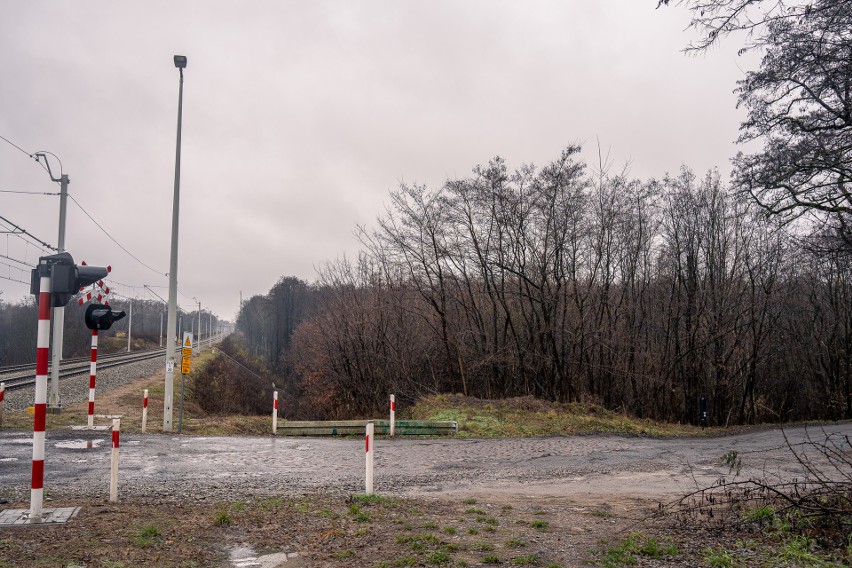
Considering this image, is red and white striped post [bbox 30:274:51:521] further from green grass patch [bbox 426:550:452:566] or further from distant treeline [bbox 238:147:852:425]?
distant treeline [bbox 238:147:852:425]

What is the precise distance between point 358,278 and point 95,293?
2087 cm

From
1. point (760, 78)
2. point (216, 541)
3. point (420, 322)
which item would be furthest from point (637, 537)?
point (420, 322)

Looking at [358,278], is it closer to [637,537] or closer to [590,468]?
[590,468]

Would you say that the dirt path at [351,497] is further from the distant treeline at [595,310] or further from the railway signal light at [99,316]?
the distant treeline at [595,310]

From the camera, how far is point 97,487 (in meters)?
9.51

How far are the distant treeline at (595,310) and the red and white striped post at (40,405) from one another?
2125 cm

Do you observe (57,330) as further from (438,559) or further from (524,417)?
(438,559)

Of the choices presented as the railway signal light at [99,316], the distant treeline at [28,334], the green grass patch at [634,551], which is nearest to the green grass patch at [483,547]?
the green grass patch at [634,551]

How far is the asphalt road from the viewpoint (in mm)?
9969

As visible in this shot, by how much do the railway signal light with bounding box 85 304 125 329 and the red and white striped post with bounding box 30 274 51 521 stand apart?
3.58ft

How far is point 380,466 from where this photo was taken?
12.7m

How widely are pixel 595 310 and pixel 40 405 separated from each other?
24.8 metres

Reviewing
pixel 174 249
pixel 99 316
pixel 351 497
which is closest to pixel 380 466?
pixel 351 497

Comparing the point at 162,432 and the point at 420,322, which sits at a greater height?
the point at 420,322
